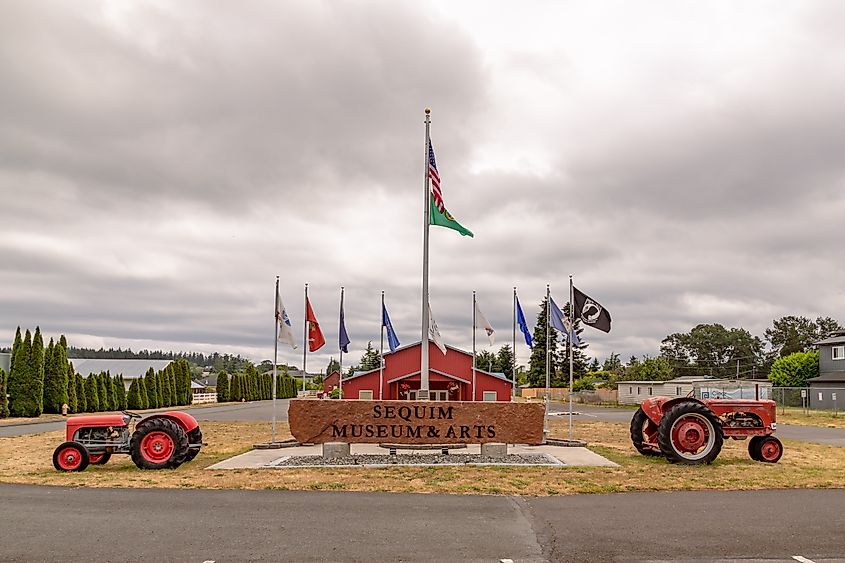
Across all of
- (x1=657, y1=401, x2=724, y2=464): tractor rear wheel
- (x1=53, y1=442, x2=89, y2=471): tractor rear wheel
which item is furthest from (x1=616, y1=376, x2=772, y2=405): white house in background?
(x1=53, y1=442, x2=89, y2=471): tractor rear wheel

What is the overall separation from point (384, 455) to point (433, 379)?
20.4 m

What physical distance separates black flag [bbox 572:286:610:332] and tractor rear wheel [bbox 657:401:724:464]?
407 centimetres

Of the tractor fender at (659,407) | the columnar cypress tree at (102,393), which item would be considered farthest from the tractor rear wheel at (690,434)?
the columnar cypress tree at (102,393)

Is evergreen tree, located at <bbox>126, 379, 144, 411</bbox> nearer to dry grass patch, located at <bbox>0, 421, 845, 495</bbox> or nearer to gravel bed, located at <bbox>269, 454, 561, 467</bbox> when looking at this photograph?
dry grass patch, located at <bbox>0, 421, 845, 495</bbox>

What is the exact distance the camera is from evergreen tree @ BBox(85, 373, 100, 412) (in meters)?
46.6

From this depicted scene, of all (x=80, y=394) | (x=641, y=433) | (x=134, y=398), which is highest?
(x=641, y=433)

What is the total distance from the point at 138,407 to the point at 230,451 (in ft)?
120

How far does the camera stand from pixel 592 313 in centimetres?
2073

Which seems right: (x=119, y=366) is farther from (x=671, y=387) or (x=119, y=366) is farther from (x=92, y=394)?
(x=671, y=387)

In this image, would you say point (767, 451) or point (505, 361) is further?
point (505, 361)

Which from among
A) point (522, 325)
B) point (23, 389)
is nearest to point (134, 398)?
point (23, 389)

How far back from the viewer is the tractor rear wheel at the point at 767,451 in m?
17.6

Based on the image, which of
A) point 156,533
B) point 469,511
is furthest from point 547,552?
point 156,533

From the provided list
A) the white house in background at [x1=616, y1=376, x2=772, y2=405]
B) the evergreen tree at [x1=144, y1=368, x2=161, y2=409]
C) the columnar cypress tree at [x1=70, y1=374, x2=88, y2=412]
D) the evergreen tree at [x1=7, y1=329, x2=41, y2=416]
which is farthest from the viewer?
the evergreen tree at [x1=144, y1=368, x2=161, y2=409]
